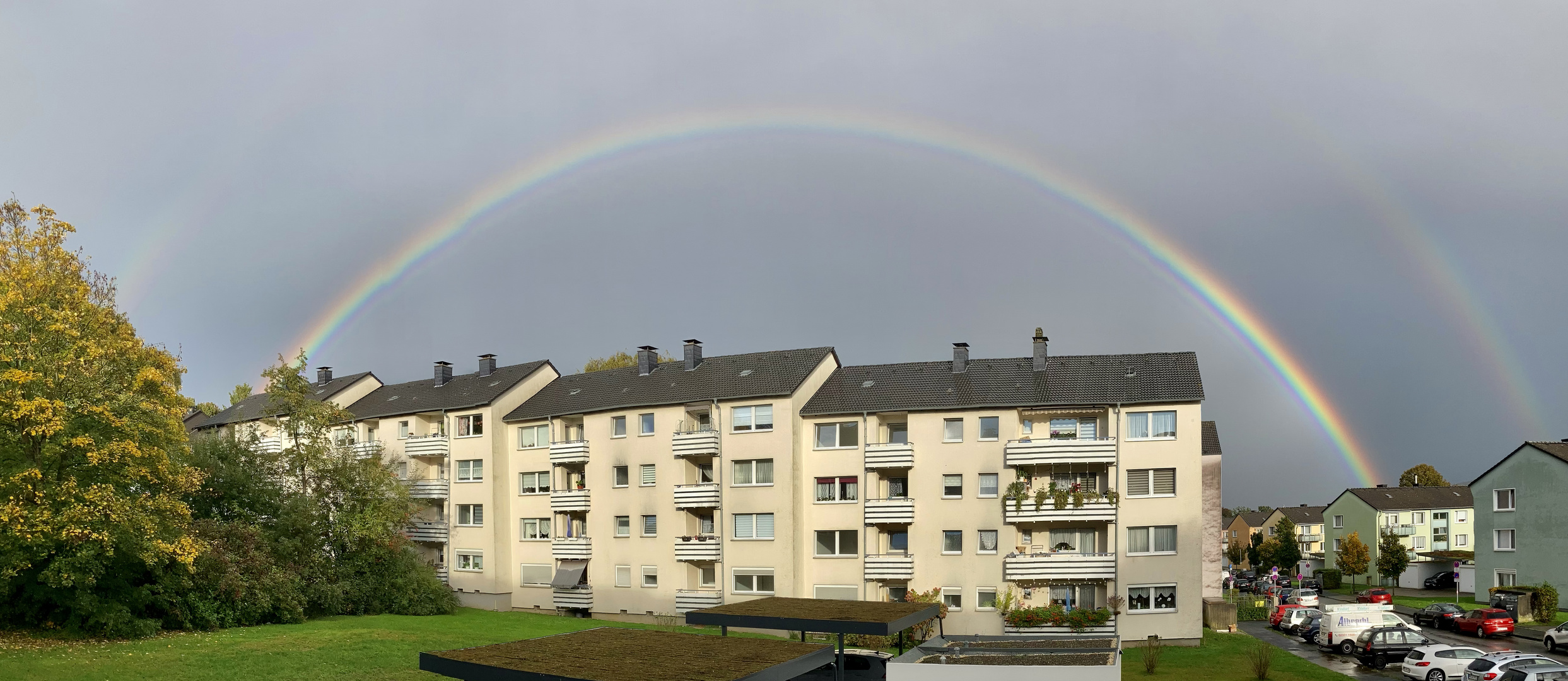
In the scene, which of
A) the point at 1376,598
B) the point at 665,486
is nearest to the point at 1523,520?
the point at 1376,598

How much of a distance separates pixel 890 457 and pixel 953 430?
11.6ft

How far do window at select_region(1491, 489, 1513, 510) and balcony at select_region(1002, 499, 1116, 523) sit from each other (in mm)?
41552

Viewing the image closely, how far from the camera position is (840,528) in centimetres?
5562

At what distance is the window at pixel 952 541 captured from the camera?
5344cm

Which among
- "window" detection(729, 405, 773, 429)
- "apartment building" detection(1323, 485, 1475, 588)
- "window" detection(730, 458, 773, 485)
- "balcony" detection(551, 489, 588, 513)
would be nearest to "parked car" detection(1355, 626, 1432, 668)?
"window" detection(730, 458, 773, 485)

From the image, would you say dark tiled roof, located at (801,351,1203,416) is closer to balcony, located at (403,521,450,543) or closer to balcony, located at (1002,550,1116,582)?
balcony, located at (1002,550,1116,582)

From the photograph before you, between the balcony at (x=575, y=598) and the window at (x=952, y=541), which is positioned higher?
the window at (x=952, y=541)

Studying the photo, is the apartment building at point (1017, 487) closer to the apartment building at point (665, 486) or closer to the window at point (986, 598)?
the window at point (986, 598)

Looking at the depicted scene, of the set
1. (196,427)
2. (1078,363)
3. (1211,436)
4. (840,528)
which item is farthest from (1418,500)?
(196,427)

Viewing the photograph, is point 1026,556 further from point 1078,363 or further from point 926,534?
point 1078,363

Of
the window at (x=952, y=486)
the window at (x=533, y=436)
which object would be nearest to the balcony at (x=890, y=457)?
the window at (x=952, y=486)

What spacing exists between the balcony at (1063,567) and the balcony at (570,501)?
25180mm

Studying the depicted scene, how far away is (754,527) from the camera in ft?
185

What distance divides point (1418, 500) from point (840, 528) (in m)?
100.0
